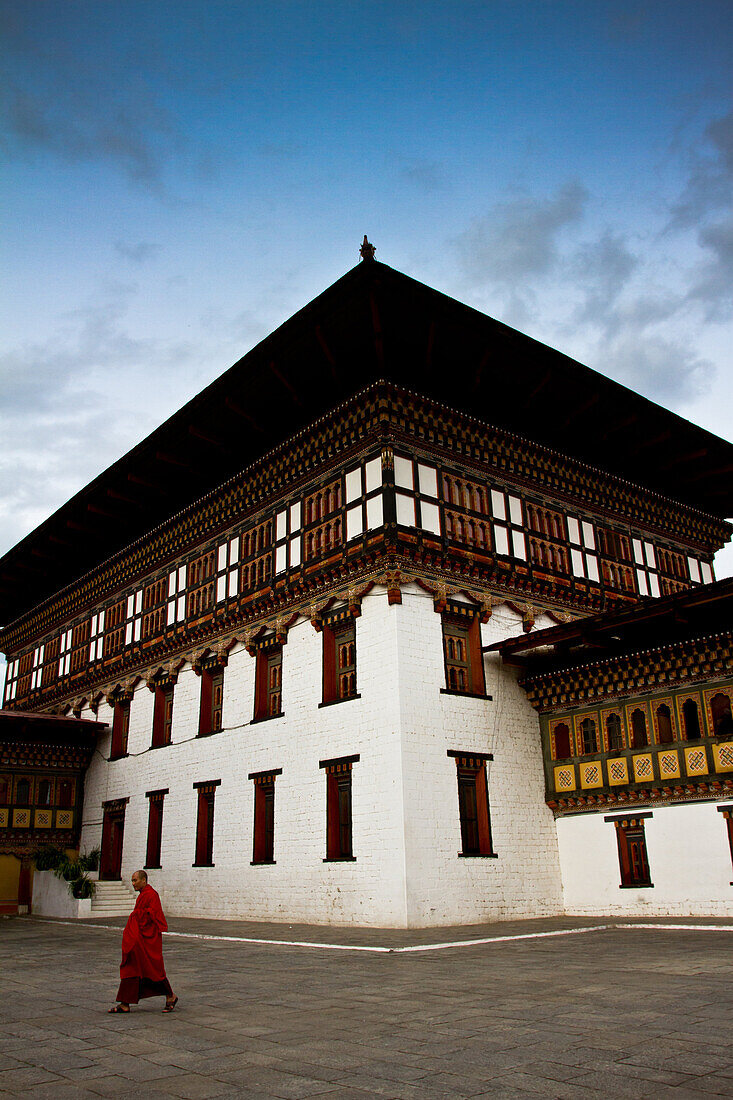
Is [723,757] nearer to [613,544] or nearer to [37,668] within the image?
[613,544]

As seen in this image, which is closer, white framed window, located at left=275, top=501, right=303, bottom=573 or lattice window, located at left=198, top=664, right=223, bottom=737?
white framed window, located at left=275, top=501, right=303, bottom=573

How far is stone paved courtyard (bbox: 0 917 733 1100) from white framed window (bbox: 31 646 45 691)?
2213cm

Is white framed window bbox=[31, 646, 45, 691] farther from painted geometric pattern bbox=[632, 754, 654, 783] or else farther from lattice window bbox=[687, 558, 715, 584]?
painted geometric pattern bbox=[632, 754, 654, 783]

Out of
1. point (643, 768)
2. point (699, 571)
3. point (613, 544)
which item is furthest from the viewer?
point (699, 571)

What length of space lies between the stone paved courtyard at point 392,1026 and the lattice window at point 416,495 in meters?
8.95

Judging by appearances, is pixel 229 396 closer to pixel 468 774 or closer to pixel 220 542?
pixel 220 542

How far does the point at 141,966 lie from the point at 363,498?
40.5ft

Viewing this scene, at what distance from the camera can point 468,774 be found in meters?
18.2

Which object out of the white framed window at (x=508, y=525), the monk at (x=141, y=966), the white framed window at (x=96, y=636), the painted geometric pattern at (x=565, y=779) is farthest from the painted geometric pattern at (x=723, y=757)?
the white framed window at (x=96, y=636)

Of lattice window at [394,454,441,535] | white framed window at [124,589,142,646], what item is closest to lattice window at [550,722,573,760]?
lattice window at [394,454,441,535]

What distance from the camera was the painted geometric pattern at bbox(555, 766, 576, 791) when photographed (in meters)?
19.0

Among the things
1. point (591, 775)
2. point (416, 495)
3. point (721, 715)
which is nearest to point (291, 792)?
point (591, 775)

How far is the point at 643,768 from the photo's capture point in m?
17.4

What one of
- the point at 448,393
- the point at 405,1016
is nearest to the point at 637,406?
the point at 448,393
